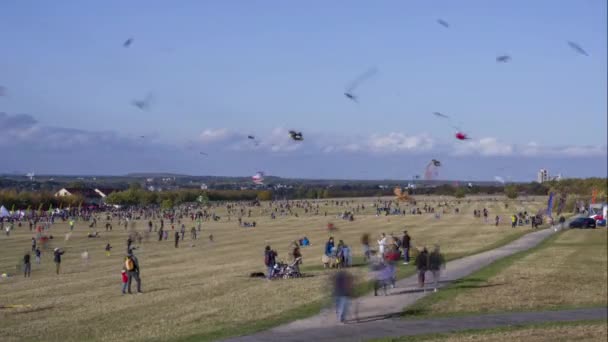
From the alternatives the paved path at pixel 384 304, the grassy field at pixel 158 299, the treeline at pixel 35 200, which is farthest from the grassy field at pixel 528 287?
the treeline at pixel 35 200

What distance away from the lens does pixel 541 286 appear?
958 inches

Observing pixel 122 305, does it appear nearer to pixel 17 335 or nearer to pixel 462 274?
pixel 17 335

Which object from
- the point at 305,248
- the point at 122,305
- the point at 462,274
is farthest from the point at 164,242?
the point at 122,305

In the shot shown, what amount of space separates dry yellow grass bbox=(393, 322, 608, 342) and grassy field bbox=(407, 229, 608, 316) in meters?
2.46

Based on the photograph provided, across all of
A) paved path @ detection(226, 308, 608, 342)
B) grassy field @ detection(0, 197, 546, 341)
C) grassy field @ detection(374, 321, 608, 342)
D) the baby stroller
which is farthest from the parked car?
grassy field @ detection(374, 321, 608, 342)

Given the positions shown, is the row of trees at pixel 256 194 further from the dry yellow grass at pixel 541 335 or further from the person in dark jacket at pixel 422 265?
the dry yellow grass at pixel 541 335

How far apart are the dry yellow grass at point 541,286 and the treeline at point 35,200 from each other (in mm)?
60039

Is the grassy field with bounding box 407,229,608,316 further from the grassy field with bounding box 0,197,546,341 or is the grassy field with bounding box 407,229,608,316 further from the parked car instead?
the parked car

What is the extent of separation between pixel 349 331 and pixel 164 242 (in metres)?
41.6

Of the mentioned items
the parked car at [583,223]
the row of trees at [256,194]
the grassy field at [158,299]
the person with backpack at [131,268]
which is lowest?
the grassy field at [158,299]

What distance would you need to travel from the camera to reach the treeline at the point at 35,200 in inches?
3310

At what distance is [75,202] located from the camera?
10175 cm

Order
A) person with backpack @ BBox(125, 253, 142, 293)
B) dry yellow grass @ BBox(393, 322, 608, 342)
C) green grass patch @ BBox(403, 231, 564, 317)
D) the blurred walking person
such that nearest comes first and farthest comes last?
dry yellow grass @ BBox(393, 322, 608, 342)
the blurred walking person
green grass patch @ BBox(403, 231, 564, 317)
person with backpack @ BBox(125, 253, 142, 293)

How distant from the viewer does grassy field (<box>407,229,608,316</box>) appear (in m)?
20.5
